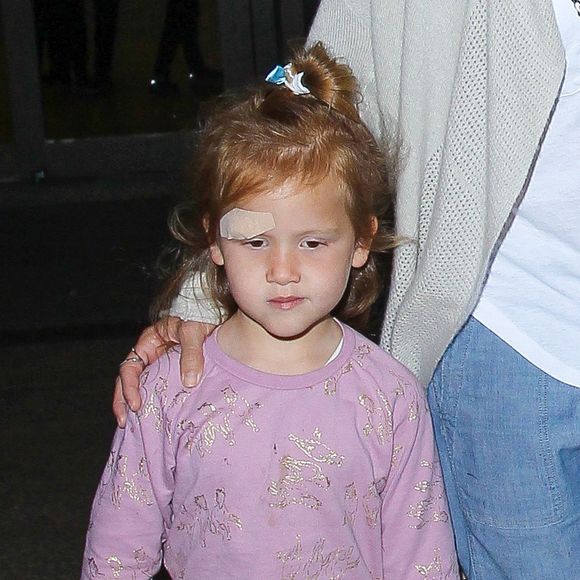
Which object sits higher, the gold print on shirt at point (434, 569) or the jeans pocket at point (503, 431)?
the jeans pocket at point (503, 431)

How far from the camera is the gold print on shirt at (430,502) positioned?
2.02m

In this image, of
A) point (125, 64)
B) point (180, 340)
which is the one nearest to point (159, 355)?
point (180, 340)

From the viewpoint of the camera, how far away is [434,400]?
77.7 inches

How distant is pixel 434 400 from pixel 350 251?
268 millimetres

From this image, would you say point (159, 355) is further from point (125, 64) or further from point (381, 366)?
point (125, 64)

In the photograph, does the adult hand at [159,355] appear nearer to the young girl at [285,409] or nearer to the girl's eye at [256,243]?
the young girl at [285,409]

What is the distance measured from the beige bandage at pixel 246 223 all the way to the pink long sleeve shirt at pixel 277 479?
0.68 ft

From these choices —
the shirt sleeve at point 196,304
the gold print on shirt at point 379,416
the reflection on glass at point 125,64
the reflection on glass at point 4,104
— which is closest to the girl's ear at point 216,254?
the shirt sleeve at point 196,304

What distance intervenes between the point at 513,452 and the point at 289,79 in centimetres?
70

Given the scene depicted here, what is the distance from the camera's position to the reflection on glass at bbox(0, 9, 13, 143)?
8508 millimetres

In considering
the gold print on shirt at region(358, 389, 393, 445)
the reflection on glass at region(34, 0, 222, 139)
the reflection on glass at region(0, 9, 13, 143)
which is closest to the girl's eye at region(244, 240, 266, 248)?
the gold print on shirt at region(358, 389, 393, 445)

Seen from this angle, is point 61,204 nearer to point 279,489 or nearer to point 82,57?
point 82,57

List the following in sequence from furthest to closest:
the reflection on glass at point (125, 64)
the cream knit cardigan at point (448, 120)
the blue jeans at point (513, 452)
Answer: the reflection on glass at point (125, 64), the blue jeans at point (513, 452), the cream knit cardigan at point (448, 120)

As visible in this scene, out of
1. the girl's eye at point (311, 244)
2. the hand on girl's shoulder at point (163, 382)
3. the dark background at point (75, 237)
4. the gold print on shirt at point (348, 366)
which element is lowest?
the dark background at point (75, 237)
